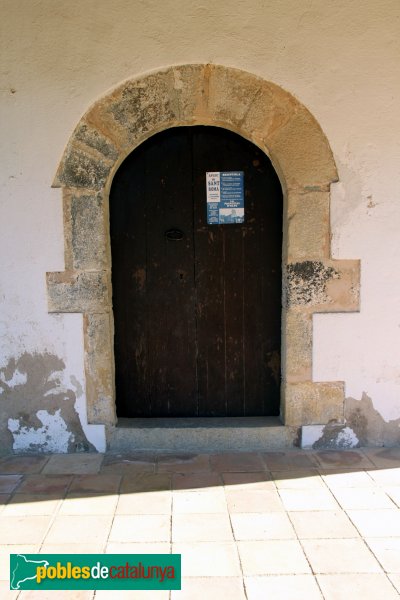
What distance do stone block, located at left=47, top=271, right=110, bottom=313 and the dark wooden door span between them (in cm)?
22

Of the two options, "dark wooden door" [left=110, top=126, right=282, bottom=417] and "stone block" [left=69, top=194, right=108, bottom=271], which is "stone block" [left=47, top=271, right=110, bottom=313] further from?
"dark wooden door" [left=110, top=126, right=282, bottom=417]

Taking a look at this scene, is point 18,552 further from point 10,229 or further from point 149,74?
point 149,74

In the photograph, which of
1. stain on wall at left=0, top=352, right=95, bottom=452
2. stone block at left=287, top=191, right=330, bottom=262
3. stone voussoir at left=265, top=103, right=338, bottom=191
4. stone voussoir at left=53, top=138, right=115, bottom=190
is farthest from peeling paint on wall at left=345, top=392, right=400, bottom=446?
stone voussoir at left=53, top=138, right=115, bottom=190

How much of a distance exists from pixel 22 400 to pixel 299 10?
2.92m

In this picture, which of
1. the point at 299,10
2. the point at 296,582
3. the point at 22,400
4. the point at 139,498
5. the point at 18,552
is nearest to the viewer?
the point at 296,582

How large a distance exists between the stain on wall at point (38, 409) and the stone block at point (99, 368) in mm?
124

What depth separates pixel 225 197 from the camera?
3479 mm

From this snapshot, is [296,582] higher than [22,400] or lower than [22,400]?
lower

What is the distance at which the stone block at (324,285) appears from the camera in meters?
3.32

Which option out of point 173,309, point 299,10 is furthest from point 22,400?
point 299,10

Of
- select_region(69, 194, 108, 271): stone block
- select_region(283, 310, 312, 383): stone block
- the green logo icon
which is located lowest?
the green logo icon

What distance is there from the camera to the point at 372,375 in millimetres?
3381

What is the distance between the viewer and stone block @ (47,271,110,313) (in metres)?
3.30

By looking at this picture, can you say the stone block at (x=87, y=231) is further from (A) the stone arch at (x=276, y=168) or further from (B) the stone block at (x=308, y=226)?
(B) the stone block at (x=308, y=226)
